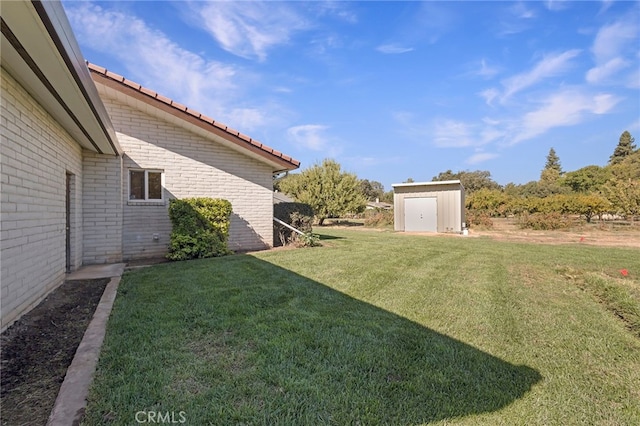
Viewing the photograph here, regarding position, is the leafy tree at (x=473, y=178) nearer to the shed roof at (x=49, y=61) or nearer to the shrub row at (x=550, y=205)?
the shrub row at (x=550, y=205)

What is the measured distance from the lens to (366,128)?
77.8 ft

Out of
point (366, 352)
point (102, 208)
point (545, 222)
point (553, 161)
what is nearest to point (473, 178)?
point (553, 161)

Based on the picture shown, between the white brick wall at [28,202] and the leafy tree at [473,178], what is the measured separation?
53827 mm

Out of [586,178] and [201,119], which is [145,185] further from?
[586,178]

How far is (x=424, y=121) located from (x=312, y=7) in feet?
45.8

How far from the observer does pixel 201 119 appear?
837cm

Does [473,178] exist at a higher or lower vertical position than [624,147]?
lower

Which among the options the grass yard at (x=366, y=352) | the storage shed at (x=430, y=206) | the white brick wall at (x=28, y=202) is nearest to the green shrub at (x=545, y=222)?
the storage shed at (x=430, y=206)

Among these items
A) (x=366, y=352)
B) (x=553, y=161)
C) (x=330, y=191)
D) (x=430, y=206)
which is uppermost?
(x=553, y=161)

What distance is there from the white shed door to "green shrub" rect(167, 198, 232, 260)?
624 inches

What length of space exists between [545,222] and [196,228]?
22.5 metres

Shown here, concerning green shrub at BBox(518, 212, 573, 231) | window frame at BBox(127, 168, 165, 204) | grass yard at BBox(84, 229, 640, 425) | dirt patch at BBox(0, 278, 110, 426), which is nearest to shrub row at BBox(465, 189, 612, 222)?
green shrub at BBox(518, 212, 573, 231)

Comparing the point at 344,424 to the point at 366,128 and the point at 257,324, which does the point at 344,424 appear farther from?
the point at 366,128

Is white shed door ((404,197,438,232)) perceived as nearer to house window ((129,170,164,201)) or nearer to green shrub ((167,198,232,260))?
green shrub ((167,198,232,260))
